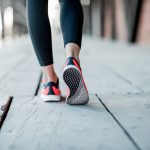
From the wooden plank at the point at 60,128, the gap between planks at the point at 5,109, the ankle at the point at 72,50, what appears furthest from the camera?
the ankle at the point at 72,50

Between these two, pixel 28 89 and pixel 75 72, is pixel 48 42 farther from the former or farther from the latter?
pixel 28 89

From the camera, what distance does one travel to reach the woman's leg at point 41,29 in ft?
4.24

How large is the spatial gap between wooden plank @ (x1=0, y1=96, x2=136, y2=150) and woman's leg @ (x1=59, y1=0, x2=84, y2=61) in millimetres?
207

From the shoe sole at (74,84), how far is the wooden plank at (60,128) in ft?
0.09

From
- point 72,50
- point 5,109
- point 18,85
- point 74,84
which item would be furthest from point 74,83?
point 18,85

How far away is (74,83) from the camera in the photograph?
1.17 metres

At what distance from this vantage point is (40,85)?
184 centimetres

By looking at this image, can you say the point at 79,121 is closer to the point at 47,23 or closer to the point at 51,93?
the point at 51,93

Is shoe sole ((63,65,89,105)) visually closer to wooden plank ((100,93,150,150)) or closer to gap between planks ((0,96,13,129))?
wooden plank ((100,93,150,150))

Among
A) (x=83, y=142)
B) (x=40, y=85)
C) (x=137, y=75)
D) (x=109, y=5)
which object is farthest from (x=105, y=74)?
(x=109, y=5)

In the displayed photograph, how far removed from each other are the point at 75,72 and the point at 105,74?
1.11 metres

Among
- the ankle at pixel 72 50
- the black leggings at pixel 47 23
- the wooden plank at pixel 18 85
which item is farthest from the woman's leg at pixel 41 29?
the wooden plank at pixel 18 85

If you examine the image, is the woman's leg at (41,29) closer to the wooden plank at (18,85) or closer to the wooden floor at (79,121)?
the wooden floor at (79,121)

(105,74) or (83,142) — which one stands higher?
(83,142)
